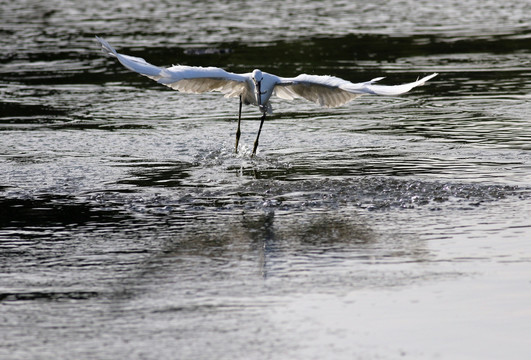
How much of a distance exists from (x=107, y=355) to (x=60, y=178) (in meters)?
4.55

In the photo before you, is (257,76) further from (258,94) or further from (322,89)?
(322,89)

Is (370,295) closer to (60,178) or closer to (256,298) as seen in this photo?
(256,298)

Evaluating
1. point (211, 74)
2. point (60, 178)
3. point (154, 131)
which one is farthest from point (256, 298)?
point (154, 131)

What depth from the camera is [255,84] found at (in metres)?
10.8

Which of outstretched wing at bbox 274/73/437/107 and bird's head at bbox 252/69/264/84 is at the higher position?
bird's head at bbox 252/69/264/84

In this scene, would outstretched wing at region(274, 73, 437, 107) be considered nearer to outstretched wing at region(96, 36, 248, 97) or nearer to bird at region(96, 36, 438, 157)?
bird at region(96, 36, 438, 157)

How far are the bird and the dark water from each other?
19.7 inches

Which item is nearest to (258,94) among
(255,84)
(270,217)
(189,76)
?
(255,84)

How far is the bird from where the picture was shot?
9.89 m

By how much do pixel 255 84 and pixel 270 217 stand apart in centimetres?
320

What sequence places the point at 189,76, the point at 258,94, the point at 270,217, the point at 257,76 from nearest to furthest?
the point at 270,217 < the point at 189,76 < the point at 257,76 < the point at 258,94

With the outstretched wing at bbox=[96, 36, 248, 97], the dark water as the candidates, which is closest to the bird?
the outstretched wing at bbox=[96, 36, 248, 97]

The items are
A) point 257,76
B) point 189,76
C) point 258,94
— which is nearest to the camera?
point 189,76

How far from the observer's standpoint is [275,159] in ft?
34.0
